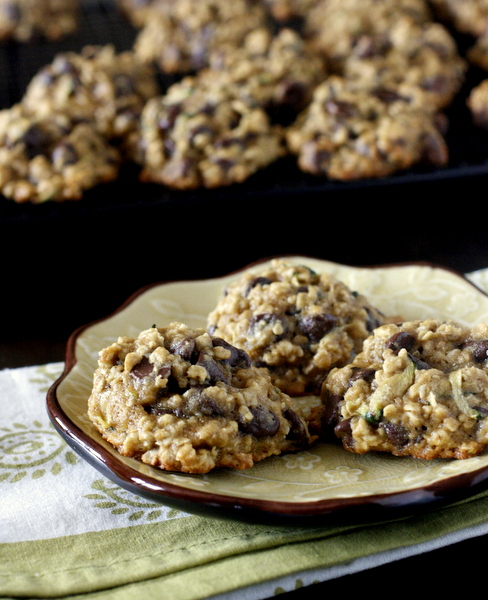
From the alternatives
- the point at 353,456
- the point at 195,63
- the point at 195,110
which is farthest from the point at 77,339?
the point at 195,63

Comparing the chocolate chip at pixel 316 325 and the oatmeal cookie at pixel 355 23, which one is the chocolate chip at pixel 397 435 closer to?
the chocolate chip at pixel 316 325

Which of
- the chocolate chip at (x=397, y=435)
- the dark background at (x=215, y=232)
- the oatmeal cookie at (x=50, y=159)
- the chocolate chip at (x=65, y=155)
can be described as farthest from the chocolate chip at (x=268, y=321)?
the chocolate chip at (x=65, y=155)

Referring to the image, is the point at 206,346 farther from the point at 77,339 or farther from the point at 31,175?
the point at 31,175

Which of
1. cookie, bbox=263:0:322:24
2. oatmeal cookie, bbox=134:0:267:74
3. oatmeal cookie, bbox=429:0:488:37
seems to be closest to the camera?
oatmeal cookie, bbox=134:0:267:74

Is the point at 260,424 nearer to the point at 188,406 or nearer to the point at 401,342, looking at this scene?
the point at 188,406

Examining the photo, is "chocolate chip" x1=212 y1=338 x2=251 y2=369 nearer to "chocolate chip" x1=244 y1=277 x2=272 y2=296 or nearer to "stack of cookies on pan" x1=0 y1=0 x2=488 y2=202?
"chocolate chip" x1=244 y1=277 x2=272 y2=296

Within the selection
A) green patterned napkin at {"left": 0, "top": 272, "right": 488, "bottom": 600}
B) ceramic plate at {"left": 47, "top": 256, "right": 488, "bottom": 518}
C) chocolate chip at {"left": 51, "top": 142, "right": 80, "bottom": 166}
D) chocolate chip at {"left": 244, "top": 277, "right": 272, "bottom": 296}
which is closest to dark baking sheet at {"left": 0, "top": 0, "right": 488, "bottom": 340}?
chocolate chip at {"left": 51, "top": 142, "right": 80, "bottom": 166}

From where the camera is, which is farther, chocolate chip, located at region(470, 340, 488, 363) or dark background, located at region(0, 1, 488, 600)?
dark background, located at region(0, 1, 488, 600)
